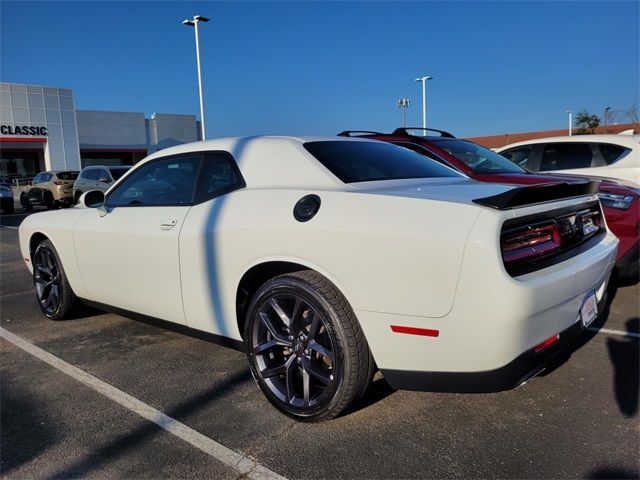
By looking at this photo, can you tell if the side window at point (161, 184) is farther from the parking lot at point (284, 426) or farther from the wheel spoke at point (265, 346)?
the wheel spoke at point (265, 346)

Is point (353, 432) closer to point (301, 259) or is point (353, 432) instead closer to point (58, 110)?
→ point (301, 259)

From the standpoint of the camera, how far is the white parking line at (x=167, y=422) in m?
2.42

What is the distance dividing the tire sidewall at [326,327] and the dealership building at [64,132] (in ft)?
135

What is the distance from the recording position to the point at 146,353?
12.9 ft

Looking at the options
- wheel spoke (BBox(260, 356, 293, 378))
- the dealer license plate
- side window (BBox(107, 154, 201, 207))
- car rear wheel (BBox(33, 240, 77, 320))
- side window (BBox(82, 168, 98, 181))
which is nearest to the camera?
the dealer license plate

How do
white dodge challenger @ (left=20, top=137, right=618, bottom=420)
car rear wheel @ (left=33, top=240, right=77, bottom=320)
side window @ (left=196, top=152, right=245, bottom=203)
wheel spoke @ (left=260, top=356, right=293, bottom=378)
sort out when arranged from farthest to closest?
car rear wheel @ (left=33, top=240, right=77, bottom=320) → side window @ (left=196, top=152, right=245, bottom=203) → wheel spoke @ (left=260, top=356, right=293, bottom=378) → white dodge challenger @ (left=20, top=137, right=618, bottom=420)

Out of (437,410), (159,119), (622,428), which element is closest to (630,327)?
(622,428)

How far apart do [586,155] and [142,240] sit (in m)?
5.96

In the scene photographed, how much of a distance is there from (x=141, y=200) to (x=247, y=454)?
2156 millimetres

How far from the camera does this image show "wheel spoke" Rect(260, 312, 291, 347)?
113 inches

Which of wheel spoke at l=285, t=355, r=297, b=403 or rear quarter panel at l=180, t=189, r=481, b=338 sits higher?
rear quarter panel at l=180, t=189, r=481, b=338

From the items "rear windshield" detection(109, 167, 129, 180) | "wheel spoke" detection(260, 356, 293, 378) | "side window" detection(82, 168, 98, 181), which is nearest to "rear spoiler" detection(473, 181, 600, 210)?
"wheel spoke" detection(260, 356, 293, 378)

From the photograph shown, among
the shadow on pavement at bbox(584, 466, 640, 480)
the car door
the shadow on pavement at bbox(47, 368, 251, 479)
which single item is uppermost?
the car door

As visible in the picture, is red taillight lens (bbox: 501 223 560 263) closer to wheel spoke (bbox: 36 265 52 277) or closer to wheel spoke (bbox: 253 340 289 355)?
wheel spoke (bbox: 253 340 289 355)
